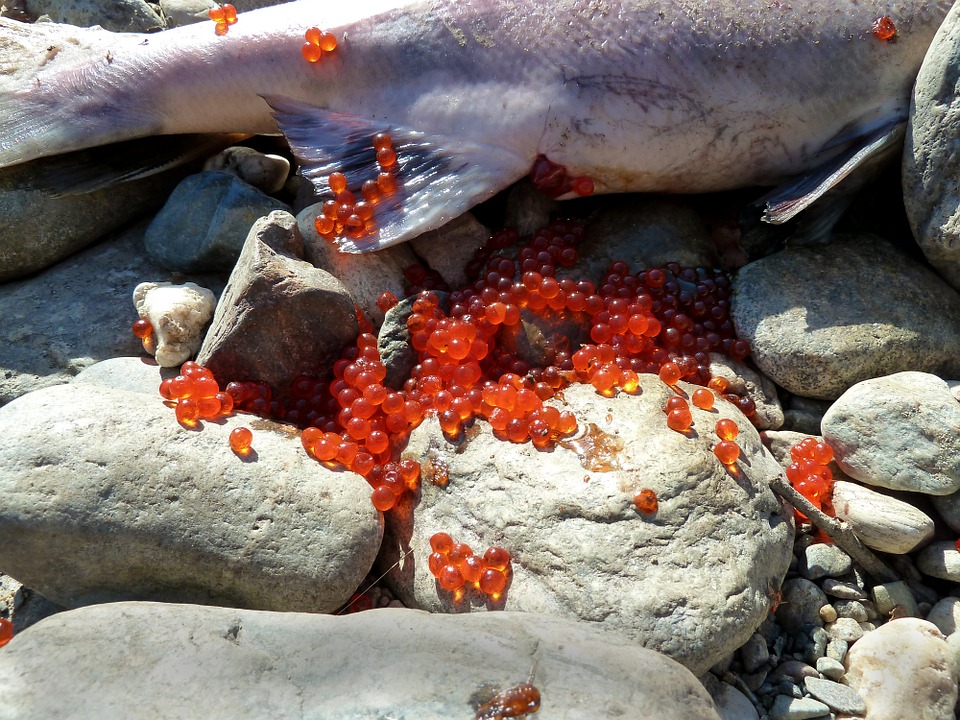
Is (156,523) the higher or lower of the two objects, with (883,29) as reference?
lower

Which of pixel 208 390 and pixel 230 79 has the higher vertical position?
pixel 230 79

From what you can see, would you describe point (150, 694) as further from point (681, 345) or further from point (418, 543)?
point (681, 345)

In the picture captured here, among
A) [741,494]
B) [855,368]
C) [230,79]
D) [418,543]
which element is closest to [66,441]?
[418,543]

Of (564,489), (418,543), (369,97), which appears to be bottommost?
(418,543)

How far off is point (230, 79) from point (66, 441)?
5.61 ft

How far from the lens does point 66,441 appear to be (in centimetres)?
230

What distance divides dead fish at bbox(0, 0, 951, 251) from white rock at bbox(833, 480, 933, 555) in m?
1.13

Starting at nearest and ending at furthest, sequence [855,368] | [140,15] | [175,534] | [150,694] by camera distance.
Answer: [150,694], [175,534], [855,368], [140,15]

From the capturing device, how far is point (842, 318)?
2.84m

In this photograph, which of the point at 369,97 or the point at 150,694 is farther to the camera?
the point at 369,97

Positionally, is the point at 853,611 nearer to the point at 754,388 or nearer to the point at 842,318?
the point at 754,388

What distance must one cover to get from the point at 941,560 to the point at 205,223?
2.87 m

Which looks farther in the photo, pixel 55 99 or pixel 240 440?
pixel 55 99

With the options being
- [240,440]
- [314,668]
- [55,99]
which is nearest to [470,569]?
[314,668]
